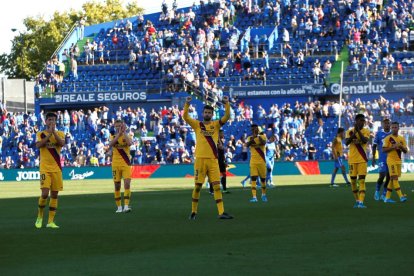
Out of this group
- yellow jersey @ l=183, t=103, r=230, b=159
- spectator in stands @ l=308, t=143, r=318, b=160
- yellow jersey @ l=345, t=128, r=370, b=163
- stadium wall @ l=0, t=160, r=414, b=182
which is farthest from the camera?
spectator in stands @ l=308, t=143, r=318, b=160

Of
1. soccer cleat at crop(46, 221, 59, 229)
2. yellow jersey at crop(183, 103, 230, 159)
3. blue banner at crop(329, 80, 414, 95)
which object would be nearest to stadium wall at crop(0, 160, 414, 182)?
blue banner at crop(329, 80, 414, 95)

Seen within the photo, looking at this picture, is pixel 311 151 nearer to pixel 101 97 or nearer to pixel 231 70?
pixel 231 70

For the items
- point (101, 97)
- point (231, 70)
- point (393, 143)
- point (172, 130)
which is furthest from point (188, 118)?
point (101, 97)

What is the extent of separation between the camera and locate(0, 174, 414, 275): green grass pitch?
11.7 metres

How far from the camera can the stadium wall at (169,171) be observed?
4909cm

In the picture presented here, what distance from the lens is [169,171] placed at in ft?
165

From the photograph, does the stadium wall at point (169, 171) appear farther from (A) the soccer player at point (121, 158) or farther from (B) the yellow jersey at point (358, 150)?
(B) the yellow jersey at point (358, 150)

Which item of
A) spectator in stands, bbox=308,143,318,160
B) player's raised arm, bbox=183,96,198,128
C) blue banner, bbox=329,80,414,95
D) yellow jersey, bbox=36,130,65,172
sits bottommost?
spectator in stands, bbox=308,143,318,160

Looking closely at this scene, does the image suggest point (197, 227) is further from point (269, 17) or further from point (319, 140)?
point (269, 17)

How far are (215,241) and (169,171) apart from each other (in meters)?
35.6

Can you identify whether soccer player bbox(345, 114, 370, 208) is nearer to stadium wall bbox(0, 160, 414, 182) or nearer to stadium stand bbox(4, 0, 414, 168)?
stadium stand bbox(4, 0, 414, 168)

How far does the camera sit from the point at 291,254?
42.2 ft

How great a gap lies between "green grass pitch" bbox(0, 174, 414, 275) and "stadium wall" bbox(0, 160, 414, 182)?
2461 centimetres

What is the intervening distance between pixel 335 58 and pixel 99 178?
592 inches
